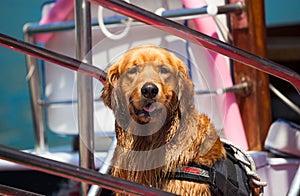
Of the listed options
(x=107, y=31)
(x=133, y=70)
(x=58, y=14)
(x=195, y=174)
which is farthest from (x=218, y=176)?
(x=58, y=14)

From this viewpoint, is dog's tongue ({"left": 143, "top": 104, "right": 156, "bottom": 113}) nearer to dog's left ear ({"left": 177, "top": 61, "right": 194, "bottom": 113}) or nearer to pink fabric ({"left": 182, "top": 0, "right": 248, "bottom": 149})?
dog's left ear ({"left": 177, "top": 61, "right": 194, "bottom": 113})

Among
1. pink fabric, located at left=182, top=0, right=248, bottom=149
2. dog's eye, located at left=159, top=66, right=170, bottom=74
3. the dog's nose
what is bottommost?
pink fabric, located at left=182, top=0, right=248, bottom=149

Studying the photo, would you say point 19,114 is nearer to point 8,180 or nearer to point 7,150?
point 8,180

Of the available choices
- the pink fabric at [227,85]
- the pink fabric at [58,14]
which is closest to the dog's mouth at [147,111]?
the pink fabric at [227,85]

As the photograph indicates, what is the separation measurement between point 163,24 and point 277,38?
259 centimetres

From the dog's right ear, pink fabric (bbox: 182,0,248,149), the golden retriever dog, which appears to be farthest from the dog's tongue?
pink fabric (bbox: 182,0,248,149)

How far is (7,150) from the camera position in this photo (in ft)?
3.32

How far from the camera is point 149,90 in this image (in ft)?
4.28

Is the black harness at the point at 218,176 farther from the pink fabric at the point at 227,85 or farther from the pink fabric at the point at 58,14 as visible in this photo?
the pink fabric at the point at 58,14

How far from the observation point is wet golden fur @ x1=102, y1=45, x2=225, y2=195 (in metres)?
1.36

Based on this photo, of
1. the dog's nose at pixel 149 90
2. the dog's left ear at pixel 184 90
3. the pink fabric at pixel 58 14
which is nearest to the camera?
the dog's nose at pixel 149 90

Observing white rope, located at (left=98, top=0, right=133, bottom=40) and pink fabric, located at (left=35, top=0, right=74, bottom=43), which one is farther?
pink fabric, located at (left=35, top=0, right=74, bottom=43)

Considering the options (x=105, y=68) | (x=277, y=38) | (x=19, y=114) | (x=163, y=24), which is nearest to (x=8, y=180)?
(x=105, y=68)

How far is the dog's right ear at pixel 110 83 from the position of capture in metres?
1.43
